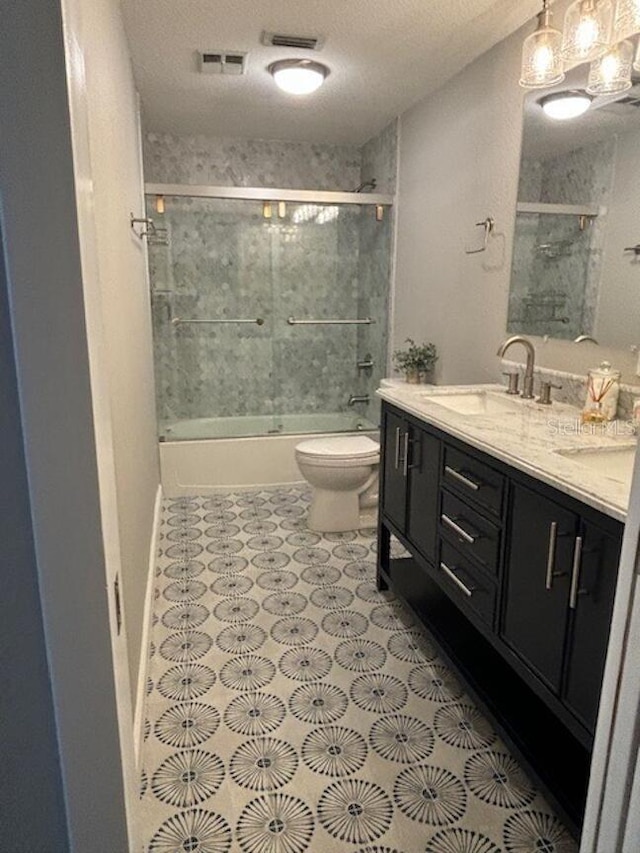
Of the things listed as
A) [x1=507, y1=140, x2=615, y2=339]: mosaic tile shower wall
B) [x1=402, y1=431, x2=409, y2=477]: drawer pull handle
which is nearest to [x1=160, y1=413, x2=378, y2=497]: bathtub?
[x1=402, y1=431, x2=409, y2=477]: drawer pull handle

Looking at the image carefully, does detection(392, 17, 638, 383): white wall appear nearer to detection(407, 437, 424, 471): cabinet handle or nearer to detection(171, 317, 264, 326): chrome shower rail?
detection(407, 437, 424, 471): cabinet handle

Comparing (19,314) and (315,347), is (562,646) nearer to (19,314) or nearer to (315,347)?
(19,314)

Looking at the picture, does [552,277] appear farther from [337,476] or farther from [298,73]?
[298,73]

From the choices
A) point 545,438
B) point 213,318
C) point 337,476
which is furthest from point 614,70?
point 213,318

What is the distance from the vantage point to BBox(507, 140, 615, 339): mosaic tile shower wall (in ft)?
6.39

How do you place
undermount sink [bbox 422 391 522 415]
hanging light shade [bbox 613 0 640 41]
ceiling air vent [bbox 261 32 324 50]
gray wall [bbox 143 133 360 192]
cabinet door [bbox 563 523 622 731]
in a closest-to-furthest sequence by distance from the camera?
cabinet door [bbox 563 523 622 731] < hanging light shade [bbox 613 0 640 41] < undermount sink [bbox 422 391 522 415] < ceiling air vent [bbox 261 32 324 50] < gray wall [bbox 143 133 360 192]

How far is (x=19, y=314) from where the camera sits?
0.50 metres

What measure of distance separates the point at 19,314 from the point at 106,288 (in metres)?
1.05

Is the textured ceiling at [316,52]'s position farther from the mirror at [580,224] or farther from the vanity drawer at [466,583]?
the vanity drawer at [466,583]

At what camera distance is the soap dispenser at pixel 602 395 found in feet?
6.05

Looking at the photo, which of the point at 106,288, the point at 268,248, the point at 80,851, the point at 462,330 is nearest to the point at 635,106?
the point at 462,330

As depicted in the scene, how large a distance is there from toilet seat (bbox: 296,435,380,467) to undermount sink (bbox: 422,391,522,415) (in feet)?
2.26

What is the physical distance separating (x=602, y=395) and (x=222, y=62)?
2363 mm

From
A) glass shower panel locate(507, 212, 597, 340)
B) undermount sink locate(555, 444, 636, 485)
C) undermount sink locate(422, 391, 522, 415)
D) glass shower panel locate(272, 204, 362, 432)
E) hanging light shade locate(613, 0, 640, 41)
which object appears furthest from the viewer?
glass shower panel locate(272, 204, 362, 432)
